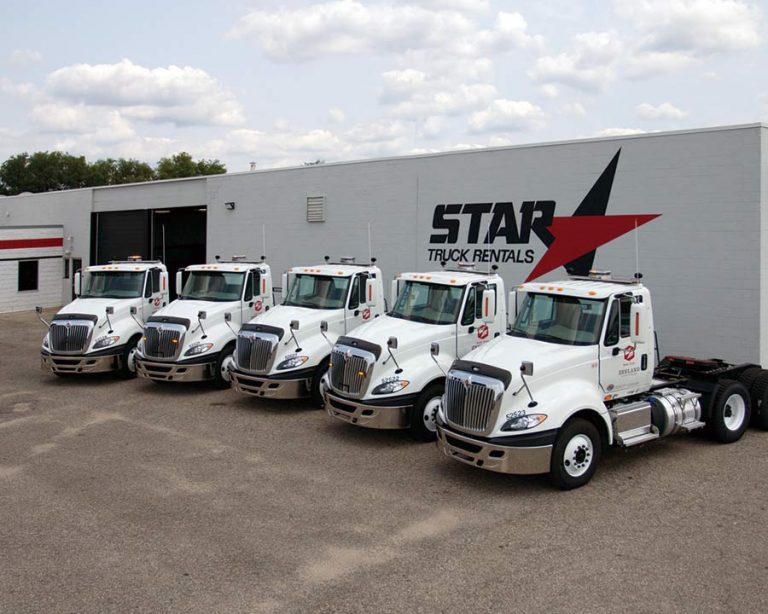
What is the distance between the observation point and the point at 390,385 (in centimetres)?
1070

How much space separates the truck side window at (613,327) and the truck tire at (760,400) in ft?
10.5

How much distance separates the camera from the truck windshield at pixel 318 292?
45.6 ft

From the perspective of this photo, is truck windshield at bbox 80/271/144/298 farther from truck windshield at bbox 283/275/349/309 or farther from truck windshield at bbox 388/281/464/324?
truck windshield at bbox 388/281/464/324

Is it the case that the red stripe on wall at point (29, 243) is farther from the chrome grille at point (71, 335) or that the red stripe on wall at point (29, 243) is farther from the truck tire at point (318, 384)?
the truck tire at point (318, 384)

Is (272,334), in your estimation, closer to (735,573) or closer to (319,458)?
(319,458)

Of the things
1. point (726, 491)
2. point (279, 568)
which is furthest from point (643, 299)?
point (279, 568)

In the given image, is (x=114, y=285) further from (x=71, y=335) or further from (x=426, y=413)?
(x=426, y=413)

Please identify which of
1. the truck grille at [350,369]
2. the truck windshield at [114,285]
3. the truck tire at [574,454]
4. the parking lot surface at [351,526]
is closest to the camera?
the parking lot surface at [351,526]

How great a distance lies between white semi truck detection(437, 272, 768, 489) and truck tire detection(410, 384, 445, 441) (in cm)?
134

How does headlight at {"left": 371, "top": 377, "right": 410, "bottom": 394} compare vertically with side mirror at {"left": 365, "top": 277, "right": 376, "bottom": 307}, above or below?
below

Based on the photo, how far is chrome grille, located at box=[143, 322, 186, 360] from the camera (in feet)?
46.9

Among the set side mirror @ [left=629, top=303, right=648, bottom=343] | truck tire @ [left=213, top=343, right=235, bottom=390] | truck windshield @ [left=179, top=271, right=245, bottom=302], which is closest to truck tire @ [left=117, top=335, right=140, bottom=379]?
truck windshield @ [left=179, top=271, right=245, bottom=302]

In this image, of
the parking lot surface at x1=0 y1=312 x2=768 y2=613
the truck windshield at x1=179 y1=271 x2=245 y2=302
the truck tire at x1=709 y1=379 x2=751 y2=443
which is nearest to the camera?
the parking lot surface at x1=0 y1=312 x2=768 y2=613

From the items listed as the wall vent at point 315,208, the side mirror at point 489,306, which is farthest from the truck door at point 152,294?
the side mirror at point 489,306
